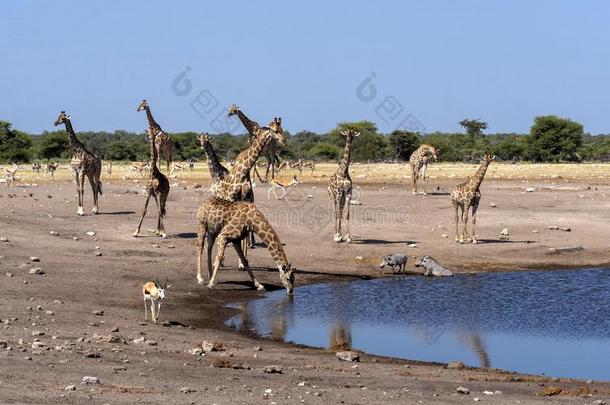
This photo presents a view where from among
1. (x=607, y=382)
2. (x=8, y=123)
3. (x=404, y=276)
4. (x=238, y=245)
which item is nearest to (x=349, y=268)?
(x=404, y=276)

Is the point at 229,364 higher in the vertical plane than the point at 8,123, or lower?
lower

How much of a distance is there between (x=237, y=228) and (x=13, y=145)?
5274 cm

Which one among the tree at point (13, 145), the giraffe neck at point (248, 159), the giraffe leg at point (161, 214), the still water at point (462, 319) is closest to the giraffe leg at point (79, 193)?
the giraffe leg at point (161, 214)

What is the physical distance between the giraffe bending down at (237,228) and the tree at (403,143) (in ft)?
188

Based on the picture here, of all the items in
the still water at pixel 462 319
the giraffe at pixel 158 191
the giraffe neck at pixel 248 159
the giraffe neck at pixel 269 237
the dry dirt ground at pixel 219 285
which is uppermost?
the giraffe neck at pixel 248 159

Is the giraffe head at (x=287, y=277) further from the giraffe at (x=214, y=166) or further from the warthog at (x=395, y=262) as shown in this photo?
the giraffe at (x=214, y=166)

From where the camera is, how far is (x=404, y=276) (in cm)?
2164

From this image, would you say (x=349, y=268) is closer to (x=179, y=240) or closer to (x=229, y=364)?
(x=179, y=240)

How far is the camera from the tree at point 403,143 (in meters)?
76.6

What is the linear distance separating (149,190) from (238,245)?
5.49 m

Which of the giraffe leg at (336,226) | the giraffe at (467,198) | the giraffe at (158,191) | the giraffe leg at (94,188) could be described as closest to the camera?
the giraffe at (158,191)

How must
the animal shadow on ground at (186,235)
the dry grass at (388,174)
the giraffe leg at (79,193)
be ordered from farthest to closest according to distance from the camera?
1. the dry grass at (388,174)
2. the giraffe leg at (79,193)
3. the animal shadow on ground at (186,235)

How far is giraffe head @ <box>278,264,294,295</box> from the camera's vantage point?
18.6m

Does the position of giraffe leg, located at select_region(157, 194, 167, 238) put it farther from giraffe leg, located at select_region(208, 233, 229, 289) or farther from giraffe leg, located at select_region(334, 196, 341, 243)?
giraffe leg, located at select_region(208, 233, 229, 289)
